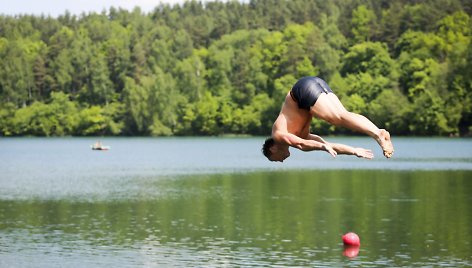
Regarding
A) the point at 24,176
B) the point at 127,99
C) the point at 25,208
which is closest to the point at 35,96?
the point at 127,99

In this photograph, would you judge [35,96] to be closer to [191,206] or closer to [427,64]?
[427,64]

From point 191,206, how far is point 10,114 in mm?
115955

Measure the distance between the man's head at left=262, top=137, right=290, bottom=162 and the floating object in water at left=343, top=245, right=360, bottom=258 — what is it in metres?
25.3

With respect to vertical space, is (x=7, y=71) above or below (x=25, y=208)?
above

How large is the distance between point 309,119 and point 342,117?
2.17 ft

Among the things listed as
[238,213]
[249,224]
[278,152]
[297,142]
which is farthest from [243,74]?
[297,142]

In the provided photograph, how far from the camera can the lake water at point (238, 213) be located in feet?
119

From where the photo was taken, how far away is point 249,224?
45.9m

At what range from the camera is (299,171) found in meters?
82.3

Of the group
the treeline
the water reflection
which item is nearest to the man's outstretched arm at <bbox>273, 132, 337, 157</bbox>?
the water reflection

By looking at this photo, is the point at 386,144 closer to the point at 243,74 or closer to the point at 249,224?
the point at 249,224

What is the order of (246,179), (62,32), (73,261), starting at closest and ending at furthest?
(73,261), (246,179), (62,32)

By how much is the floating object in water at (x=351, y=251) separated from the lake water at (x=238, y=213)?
4.2 inches

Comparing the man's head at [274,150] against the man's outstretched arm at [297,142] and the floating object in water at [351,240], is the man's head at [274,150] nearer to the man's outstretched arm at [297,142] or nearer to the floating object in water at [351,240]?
the man's outstretched arm at [297,142]
